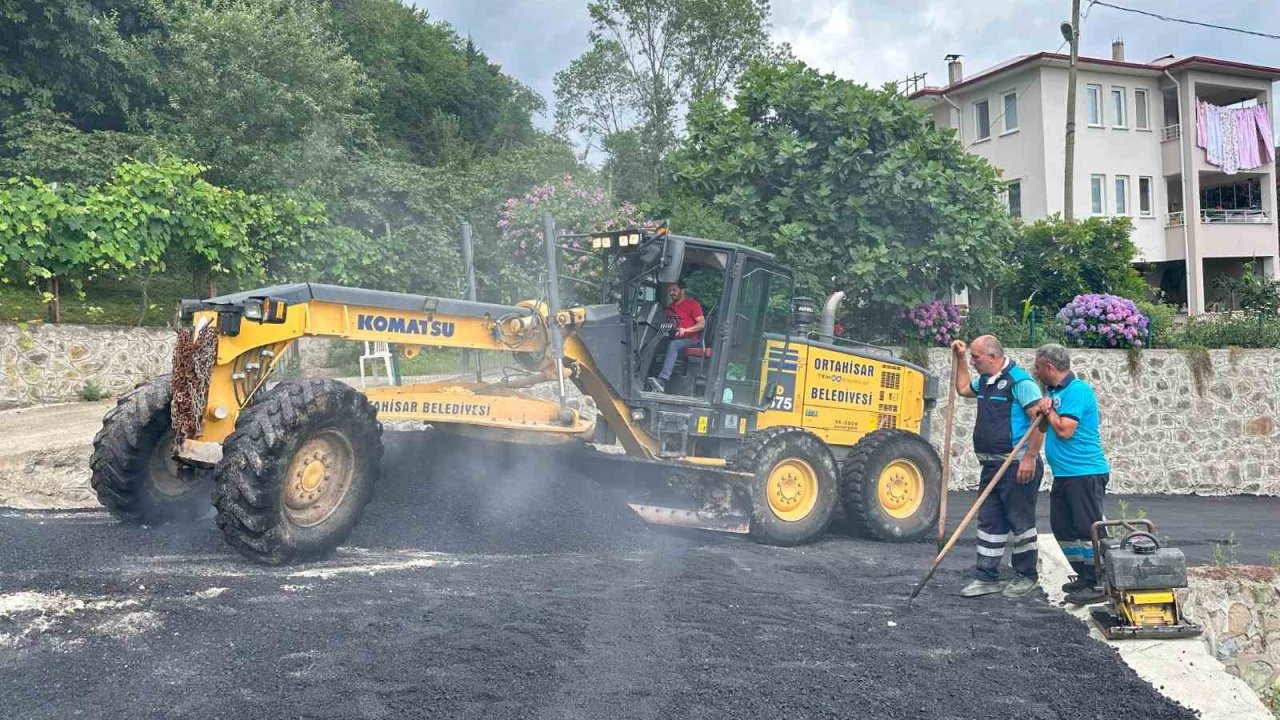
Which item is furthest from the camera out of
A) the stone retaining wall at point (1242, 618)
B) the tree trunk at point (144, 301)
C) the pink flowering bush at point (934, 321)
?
the pink flowering bush at point (934, 321)

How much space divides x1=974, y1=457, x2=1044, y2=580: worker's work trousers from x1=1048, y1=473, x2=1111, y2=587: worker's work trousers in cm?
23

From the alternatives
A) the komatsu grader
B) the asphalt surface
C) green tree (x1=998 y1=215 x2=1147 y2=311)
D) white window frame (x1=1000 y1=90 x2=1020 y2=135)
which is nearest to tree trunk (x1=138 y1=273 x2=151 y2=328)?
the asphalt surface

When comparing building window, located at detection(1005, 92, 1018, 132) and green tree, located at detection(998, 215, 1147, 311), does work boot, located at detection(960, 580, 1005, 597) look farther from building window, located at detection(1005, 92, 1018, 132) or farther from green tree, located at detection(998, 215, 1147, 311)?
building window, located at detection(1005, 92, 1018, 132)

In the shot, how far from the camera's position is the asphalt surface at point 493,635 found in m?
4.45

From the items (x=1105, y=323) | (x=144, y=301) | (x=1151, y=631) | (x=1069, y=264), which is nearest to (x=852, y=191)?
(x=1105, y=323)

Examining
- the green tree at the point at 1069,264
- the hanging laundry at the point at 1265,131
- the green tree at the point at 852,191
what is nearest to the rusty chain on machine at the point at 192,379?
the green tree at the point at 852,191

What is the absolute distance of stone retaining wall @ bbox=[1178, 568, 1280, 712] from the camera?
22.9ft

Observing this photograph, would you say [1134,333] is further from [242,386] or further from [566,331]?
[242,386]

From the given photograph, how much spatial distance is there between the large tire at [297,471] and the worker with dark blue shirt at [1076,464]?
4.41 metres

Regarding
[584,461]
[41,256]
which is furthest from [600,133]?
[584,461]

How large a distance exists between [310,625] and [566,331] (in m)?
3.45

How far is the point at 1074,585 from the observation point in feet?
21.0

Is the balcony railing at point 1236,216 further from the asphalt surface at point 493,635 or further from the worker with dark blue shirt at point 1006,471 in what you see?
the asphalt surface at point 493,635

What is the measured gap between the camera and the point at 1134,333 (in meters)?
15.1
